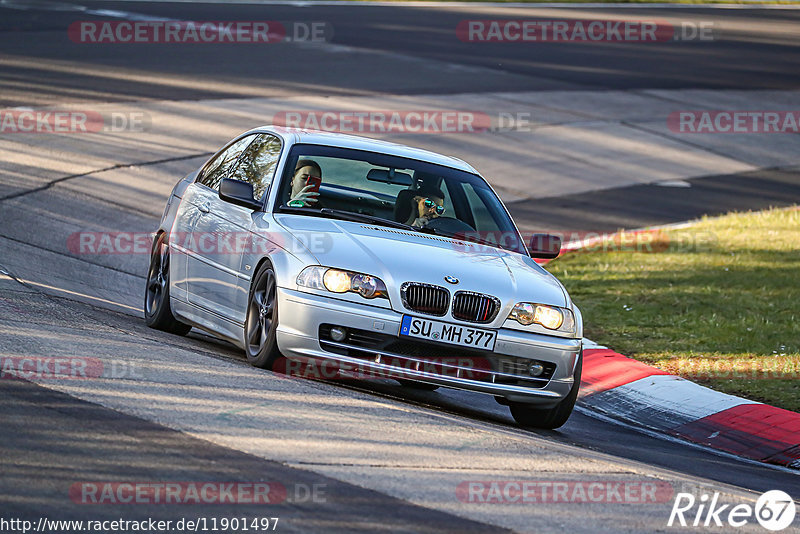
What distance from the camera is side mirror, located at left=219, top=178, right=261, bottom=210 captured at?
332 inches

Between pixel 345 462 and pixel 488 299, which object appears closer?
pixel 345 462

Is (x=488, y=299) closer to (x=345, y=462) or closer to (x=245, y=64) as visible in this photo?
(x=345, y=462)

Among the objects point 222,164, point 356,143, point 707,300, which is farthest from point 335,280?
point 707,300

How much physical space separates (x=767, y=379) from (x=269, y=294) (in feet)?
15.0

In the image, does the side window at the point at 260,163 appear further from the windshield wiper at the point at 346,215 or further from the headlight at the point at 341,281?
the headlight at the point at 341,281

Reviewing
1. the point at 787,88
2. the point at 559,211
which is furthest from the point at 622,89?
the point at 559,211

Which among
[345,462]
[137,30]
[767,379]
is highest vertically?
[137,30]

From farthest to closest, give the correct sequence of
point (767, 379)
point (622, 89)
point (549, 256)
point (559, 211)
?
point (622, 89) → point (559, 211) → point (767, 379) → point (549, 256)

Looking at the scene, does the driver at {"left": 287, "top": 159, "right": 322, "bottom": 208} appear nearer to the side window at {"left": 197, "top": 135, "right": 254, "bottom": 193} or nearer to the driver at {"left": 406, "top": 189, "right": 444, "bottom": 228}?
the driver at {"left": 406, "top": 189, "right": 444, "bottom": 228}

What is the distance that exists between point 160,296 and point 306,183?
1.79 metres

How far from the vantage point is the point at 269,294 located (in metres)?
7.78

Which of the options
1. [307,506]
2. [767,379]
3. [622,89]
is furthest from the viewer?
[622,89]

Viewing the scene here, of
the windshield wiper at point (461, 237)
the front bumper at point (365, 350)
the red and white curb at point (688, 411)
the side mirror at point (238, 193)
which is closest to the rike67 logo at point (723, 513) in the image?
the front bumper at point (365, 350)

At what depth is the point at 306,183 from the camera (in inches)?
340
